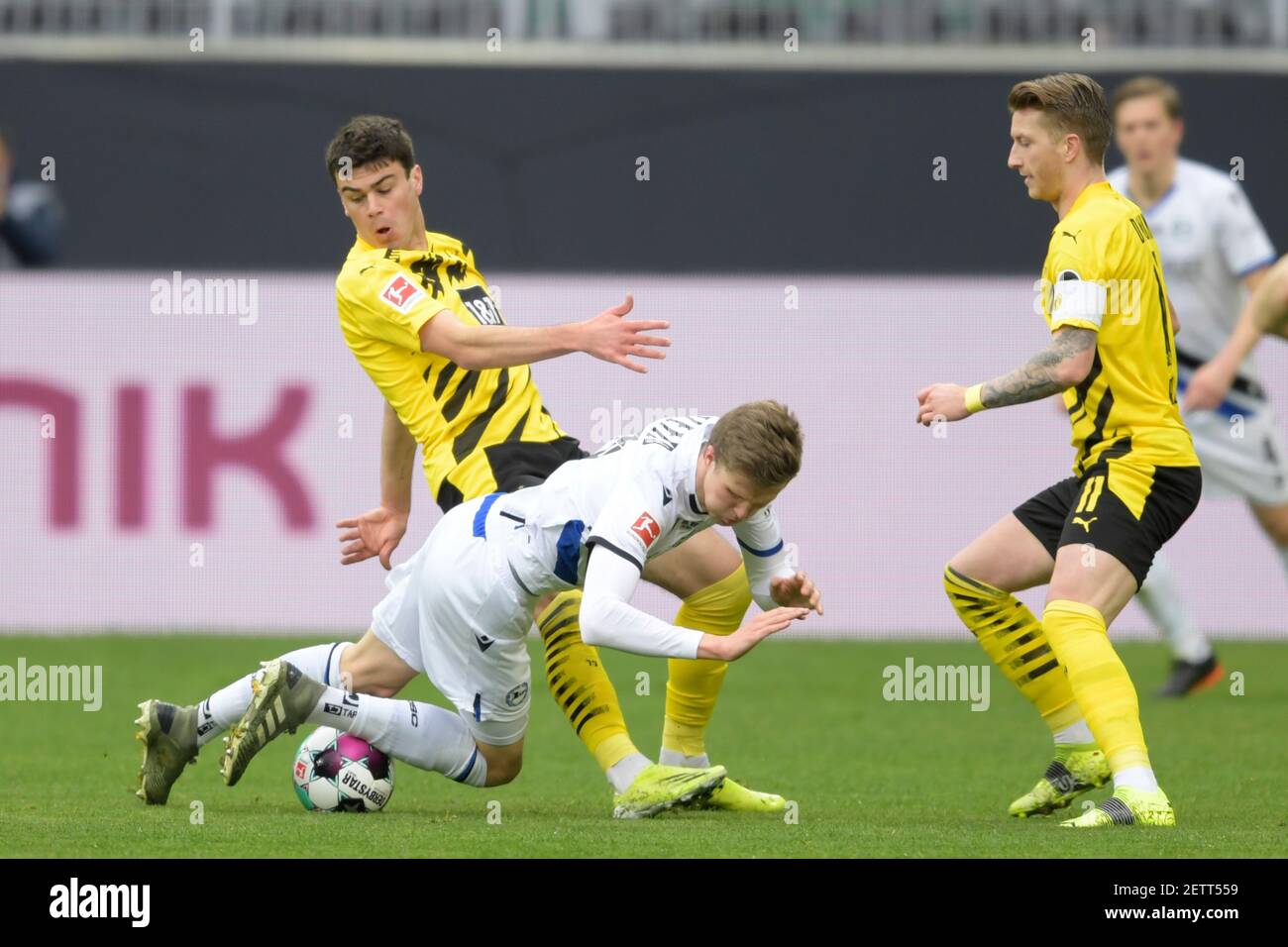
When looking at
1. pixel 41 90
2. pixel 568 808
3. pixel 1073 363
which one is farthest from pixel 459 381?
pixel 41 90

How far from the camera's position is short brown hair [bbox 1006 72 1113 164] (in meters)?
5.57

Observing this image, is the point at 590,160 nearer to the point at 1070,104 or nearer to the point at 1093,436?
the point at 1070,104

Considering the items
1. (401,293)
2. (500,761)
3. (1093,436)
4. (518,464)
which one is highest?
(401,293)

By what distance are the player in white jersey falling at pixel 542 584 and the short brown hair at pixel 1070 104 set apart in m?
1.24

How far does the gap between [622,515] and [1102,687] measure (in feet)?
4.56

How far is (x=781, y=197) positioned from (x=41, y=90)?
4.99 m

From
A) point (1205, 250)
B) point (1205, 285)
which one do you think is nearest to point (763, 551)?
point (1205, 250)

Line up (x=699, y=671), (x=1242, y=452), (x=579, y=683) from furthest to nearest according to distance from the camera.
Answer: (x=1242, y=452)
(x=699, y=671)
(x=579, y=683)

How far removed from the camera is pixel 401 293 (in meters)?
6.15

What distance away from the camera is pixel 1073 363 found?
5.45 meters
